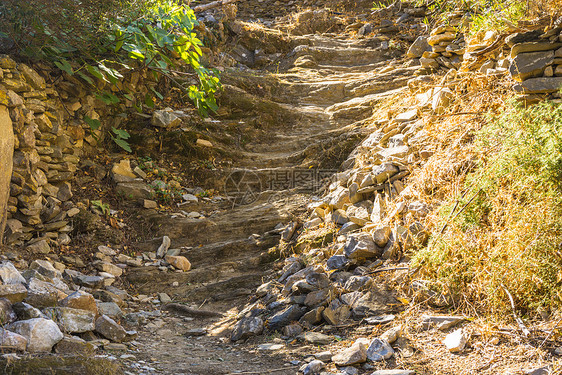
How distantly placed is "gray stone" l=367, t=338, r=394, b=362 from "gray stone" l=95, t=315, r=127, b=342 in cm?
173

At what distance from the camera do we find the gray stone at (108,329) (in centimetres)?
289

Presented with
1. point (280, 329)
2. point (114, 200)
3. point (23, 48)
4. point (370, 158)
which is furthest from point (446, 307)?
point (23, 48)

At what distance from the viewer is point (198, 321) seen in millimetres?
3684

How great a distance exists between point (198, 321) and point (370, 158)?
2319mm

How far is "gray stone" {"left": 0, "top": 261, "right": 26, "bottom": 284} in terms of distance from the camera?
8.95ft

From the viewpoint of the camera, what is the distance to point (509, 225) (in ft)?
8.50

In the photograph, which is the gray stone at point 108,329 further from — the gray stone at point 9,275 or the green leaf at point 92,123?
the green leaf at point 92,123

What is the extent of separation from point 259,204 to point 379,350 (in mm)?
3020

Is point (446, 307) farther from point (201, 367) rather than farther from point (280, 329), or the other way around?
point (201, 367)

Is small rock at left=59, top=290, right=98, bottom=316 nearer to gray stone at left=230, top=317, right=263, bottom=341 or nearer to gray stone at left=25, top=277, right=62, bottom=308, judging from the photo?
gray stone at left=25, top=277, right=62, bottom=308

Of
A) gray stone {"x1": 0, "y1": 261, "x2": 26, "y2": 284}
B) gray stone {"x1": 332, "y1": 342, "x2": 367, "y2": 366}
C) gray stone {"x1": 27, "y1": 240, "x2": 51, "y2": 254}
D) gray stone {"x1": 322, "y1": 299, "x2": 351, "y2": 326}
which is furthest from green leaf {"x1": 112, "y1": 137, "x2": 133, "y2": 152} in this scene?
gray stone {"x1": 332, "y1": 342, "x2": 367, "y2": 366}

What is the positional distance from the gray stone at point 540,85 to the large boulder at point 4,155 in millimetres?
4312

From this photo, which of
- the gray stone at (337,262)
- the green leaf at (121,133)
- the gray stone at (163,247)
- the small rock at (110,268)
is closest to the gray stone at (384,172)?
the gray stone at (337,262)

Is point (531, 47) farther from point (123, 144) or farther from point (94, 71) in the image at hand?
point (123, 144)
